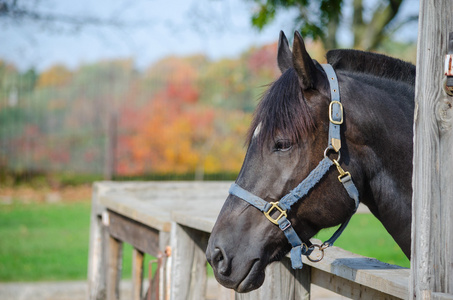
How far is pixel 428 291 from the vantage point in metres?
1.44

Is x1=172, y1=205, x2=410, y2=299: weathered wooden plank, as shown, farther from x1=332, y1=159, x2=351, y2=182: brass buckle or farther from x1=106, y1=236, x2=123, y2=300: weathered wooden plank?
x1=106, y1=236, x2=123, y2=300: weathered wooden plank

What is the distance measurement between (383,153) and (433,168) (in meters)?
0.57

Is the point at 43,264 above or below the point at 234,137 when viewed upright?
below

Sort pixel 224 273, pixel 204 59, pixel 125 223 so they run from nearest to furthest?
pixel 224 273 < pixel 125 223 < pixel 204 59

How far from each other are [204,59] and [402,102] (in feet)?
53.3

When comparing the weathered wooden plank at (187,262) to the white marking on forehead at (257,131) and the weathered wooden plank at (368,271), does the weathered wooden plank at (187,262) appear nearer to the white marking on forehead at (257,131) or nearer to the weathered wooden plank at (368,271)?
the weathered wooden plank at (368,271)

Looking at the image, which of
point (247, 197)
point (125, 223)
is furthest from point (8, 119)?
point (247, 197)

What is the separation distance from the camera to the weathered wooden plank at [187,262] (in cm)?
303

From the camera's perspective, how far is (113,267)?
4488 millimetres

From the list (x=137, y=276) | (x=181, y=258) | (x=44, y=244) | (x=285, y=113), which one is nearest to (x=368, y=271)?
(x=285, y=113)

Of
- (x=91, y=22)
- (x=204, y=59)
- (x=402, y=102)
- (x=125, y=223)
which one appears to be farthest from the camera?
(x=204, y=59)

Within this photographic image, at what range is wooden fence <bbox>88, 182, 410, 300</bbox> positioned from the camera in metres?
1.92

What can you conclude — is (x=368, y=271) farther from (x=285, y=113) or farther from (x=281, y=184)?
(x=285, y=113)

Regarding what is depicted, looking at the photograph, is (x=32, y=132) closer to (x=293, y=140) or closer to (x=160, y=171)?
(x=160, y=171)
